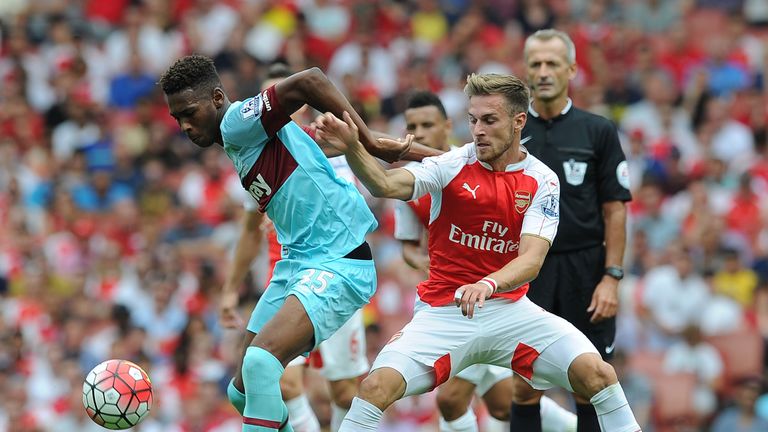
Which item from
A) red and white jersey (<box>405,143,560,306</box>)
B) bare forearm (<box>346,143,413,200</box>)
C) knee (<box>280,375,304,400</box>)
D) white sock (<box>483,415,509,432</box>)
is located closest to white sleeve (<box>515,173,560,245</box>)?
red and white jersey (<box>405,143,560,306</box>)

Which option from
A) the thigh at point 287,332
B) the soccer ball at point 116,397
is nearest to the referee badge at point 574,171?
the thigh at point 287,332

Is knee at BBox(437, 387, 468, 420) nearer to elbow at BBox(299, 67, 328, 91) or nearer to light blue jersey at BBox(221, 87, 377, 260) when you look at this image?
light blue jersey at BBox(221, 87, 377, 260)

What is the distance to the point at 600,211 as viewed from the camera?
8.96 metres

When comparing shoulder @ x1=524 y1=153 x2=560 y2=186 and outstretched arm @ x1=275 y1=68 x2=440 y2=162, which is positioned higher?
outstretched arm @ x1=275 y1=68 x2=440 y2=162

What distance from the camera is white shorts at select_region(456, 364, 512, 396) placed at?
9070 millimetres

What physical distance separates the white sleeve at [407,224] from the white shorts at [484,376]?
1.04 m

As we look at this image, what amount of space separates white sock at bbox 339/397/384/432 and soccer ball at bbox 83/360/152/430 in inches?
57.6

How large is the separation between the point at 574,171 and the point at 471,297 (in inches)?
81.4

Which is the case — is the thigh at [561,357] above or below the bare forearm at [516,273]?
below

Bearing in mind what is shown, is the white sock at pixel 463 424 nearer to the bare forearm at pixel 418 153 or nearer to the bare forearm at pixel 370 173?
the bare forearm at pixel 418 153

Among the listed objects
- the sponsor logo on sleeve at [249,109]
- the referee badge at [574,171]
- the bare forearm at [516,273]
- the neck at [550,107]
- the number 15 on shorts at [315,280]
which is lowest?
the number 15 on shorts at [315,280]

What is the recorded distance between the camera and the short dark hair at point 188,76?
7.36m

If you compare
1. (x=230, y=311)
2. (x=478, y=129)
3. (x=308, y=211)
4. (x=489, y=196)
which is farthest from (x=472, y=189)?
(x=230, y=311)

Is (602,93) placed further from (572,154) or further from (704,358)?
(572,154)
